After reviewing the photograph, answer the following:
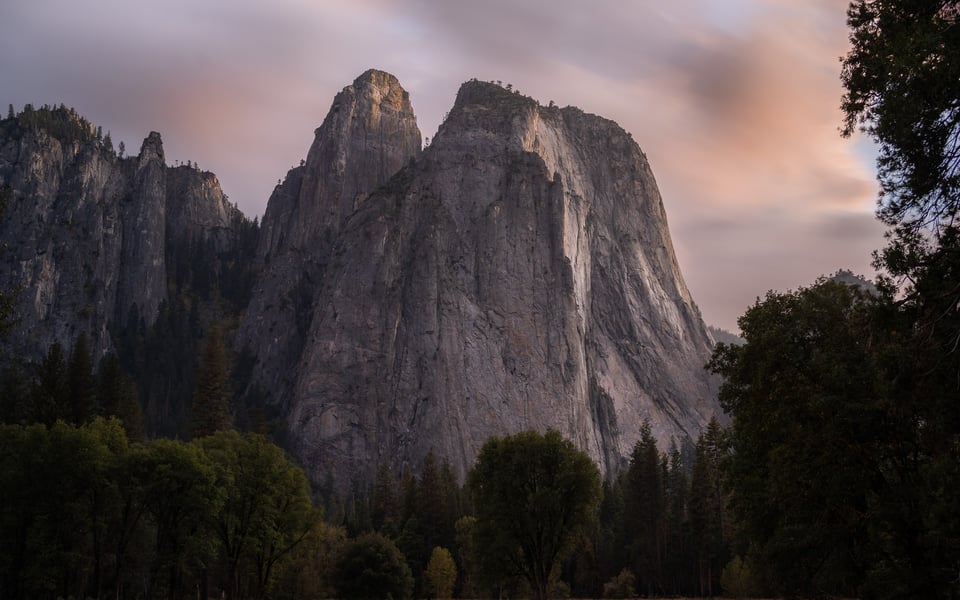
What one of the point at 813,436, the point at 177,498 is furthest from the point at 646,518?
the point at 813,436

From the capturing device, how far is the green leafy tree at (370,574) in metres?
74.9

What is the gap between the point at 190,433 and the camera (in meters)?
88.4

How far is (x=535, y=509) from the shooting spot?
53.4 meters

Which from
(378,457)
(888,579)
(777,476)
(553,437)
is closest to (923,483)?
(888,579)

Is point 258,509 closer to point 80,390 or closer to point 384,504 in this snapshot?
point 80,390

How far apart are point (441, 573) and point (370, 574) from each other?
45.0ft

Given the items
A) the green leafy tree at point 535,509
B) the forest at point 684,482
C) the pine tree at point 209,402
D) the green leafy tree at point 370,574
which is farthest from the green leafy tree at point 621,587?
the pine tree at point 209,402

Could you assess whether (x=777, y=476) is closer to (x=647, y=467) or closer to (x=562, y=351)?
(x=647, y=467)

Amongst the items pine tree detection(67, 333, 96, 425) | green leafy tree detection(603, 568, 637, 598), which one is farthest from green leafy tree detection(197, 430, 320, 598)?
green leafy tree detection(603, 568, 637, 598)

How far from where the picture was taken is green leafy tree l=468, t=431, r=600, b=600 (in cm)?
5397

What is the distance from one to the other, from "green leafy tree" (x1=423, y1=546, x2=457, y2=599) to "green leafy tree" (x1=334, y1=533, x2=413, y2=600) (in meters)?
9.33

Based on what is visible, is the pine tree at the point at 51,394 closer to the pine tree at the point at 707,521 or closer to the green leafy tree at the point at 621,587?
the green leafy tree at the point at 621,587

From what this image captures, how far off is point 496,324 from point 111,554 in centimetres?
13530

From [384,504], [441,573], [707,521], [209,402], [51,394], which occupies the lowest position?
[441,573]
